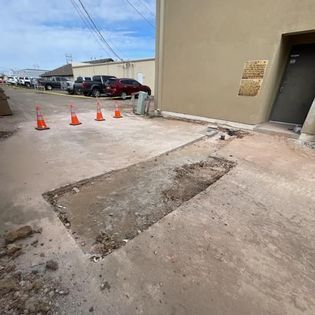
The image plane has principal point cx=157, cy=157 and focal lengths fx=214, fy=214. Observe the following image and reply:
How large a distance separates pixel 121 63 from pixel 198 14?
1699 centimetres

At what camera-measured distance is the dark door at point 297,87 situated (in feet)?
21.1

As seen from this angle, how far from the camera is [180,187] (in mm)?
3457

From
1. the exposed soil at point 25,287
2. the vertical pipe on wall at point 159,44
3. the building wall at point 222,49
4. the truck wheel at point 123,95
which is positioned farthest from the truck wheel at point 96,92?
the exposed soil at point 25,287

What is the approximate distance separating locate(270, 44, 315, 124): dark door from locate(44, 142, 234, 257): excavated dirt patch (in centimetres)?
405

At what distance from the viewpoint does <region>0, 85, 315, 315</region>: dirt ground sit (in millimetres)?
1715

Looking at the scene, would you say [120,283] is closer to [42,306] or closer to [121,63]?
[42,306]

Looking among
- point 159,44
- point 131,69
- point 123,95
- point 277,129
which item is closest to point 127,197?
point 277,129

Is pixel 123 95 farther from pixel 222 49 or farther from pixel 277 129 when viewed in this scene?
pixel 277 129

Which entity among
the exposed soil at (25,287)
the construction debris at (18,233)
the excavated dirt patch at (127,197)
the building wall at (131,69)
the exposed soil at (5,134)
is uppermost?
the building wall at (131,69)

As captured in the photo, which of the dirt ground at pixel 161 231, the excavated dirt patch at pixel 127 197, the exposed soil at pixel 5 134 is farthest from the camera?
the exposed soil at pixel 5 134

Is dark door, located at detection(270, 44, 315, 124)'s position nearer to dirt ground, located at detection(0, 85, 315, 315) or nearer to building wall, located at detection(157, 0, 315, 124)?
building wall, located at detection(157, 0, 315, 124)

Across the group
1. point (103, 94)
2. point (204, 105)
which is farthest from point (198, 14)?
point (103, 94)

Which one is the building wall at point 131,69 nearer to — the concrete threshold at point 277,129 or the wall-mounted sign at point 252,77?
the wall-mounted sign at point 252,77

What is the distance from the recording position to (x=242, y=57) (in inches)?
270
